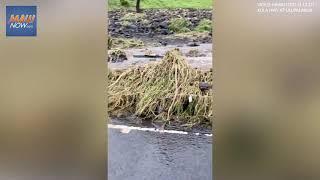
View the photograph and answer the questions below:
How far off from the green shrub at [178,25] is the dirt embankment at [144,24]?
2 cm

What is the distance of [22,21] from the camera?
9.60 ft

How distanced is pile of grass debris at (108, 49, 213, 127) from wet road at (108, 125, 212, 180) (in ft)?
0.41

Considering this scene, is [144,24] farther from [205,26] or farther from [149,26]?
[205,26]

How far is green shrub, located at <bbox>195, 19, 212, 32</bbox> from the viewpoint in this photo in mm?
2793

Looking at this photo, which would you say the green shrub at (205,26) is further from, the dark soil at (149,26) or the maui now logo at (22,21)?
the maui now logo at (22,21)

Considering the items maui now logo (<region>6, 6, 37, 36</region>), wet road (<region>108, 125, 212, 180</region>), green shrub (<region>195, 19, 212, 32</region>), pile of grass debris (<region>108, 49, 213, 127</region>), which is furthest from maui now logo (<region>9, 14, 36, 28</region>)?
green shrub (<region>195, 19, 212, 32</region>)

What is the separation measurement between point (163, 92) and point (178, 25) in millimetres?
471

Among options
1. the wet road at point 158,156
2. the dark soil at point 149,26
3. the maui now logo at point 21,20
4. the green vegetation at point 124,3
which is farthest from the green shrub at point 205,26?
the maui now logo at point 21,20

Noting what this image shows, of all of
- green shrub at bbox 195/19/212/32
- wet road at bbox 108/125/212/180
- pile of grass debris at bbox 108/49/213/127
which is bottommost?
wet road at bbox 108/125/212/180

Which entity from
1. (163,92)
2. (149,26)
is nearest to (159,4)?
(149,26)

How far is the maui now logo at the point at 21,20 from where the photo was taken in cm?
291

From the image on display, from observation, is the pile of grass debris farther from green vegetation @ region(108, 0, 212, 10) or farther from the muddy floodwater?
green vegetation @ region(108, 0, 212, 10)

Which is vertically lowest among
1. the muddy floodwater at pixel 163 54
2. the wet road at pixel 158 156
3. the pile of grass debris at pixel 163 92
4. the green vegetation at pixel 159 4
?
the wet road at pixel 158 156

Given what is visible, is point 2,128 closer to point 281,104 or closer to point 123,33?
point 123,33
